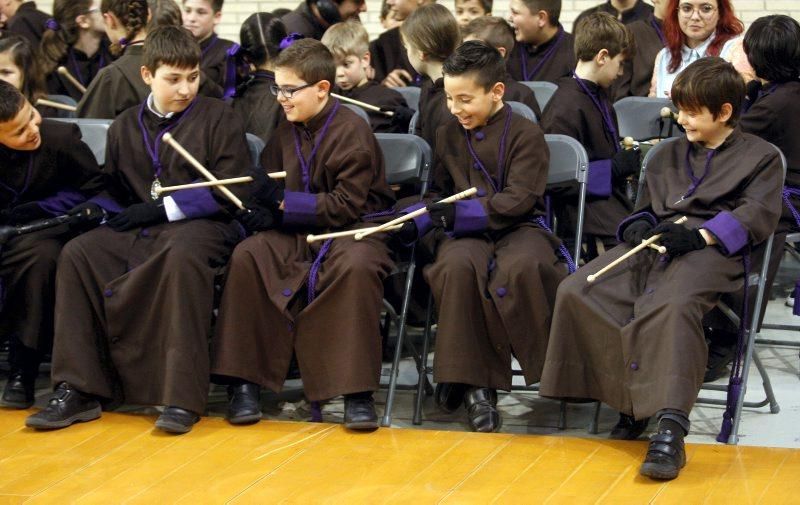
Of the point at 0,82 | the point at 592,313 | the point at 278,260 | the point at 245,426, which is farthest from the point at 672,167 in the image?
the point at 0,82

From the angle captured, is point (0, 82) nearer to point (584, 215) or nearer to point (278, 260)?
point (278, 260)

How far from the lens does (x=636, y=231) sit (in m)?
4.64

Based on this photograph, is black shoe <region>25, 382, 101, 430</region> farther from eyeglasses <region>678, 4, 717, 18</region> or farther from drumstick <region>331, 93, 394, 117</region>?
eyeglasses <region>678, 4, 717, 18</region>

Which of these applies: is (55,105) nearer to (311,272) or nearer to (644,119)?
(311,272)

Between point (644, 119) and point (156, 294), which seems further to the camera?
point (644, 119)

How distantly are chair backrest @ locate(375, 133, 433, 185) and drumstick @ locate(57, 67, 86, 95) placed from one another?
91.3 inches

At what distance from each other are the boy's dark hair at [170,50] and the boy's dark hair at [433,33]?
1063mm

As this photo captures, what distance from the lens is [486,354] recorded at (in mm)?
4754

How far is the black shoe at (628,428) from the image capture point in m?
4.54

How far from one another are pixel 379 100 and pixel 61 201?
62.9 inches

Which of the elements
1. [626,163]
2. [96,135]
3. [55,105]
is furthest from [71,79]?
[626,163]

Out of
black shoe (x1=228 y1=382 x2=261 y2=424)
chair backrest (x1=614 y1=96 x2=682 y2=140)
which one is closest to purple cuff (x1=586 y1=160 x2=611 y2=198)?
chair backrest (x1=614 y1=96 x2=682 y2=140)

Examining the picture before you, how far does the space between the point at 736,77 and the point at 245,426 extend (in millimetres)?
2164

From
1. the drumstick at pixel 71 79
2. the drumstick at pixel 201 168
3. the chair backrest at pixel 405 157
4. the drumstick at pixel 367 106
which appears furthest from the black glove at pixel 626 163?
the drumstick at pixel 71 79
